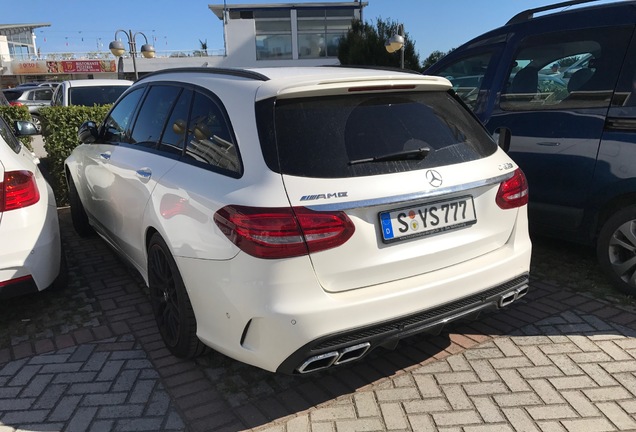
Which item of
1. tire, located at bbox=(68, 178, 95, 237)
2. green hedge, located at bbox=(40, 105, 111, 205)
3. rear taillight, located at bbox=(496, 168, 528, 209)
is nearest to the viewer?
rear taillight, located at bbox=(496, 168, 528, 209)

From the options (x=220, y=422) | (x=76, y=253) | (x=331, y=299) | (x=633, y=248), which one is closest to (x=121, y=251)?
(x=76, y=253)

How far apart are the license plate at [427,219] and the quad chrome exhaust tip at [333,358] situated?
19.5 inches

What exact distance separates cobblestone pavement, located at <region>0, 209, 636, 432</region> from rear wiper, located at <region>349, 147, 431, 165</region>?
4.00ft

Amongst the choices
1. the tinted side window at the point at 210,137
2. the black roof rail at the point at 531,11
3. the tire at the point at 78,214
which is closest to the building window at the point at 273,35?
the tire at the point at 78,214

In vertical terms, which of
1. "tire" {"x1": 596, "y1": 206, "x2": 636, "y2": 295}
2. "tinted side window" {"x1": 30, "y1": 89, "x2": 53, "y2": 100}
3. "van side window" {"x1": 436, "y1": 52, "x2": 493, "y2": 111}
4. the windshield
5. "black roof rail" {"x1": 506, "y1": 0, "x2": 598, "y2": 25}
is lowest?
"tinted side window" {"x1": 30, "y1": 89, "x2": 53, "y2": 100}

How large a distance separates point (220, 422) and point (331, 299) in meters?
0.88

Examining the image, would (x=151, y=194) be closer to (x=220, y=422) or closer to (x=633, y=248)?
(x=220, y=422)

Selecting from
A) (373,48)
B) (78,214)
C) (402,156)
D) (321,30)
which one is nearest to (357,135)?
(402,156)

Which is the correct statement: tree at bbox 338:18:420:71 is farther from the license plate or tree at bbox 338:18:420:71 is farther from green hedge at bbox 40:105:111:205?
the license plate

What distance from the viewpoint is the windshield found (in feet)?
33.1

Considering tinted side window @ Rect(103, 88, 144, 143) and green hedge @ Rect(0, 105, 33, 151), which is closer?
tinted side window @ Rect(103, 88, 144, 143)

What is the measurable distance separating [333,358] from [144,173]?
5.66 feet

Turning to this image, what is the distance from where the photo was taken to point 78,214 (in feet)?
17.8

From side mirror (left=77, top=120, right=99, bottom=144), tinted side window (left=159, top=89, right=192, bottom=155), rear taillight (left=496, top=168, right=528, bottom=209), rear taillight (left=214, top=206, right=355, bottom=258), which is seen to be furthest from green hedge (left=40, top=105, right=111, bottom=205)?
rear taillight (left=496, top=168, right=528, bottom=209)
